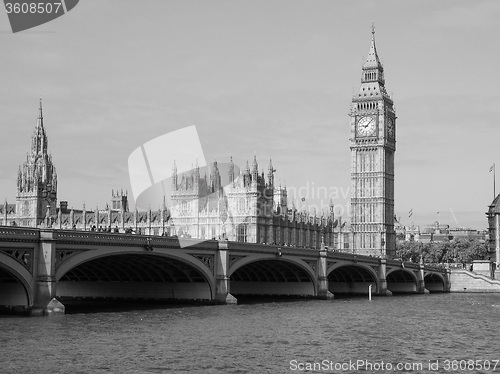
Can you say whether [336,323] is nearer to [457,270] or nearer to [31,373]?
[31,373]

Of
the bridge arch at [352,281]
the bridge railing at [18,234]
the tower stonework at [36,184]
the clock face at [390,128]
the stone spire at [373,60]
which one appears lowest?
the bridge arch at [352,281]

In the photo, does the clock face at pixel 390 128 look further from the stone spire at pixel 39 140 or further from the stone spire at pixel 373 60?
the stone spire at pixel 39 140

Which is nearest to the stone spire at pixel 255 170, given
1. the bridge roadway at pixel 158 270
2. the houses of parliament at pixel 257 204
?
the houses of parliament at pixel 257 204

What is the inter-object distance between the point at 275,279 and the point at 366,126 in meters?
77.3

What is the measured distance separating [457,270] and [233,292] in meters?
57.9

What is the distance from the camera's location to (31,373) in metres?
37.6

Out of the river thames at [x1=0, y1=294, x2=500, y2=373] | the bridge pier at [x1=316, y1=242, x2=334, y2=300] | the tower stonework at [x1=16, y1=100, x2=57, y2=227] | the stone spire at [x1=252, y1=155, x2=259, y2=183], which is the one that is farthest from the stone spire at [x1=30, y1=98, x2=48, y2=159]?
the river thames at [x1=0, y1=294, x2=500, y2=373]

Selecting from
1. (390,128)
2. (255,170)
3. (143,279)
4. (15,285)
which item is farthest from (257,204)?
(15,285)

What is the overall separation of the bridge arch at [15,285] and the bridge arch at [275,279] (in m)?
35.2

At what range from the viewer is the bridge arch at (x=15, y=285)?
54.5 meters

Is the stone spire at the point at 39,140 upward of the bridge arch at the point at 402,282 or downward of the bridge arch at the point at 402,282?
upward

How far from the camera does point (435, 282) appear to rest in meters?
142

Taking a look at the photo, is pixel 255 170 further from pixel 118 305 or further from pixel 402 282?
pixel 118 305

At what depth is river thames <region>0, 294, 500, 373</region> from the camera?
1596 inches
